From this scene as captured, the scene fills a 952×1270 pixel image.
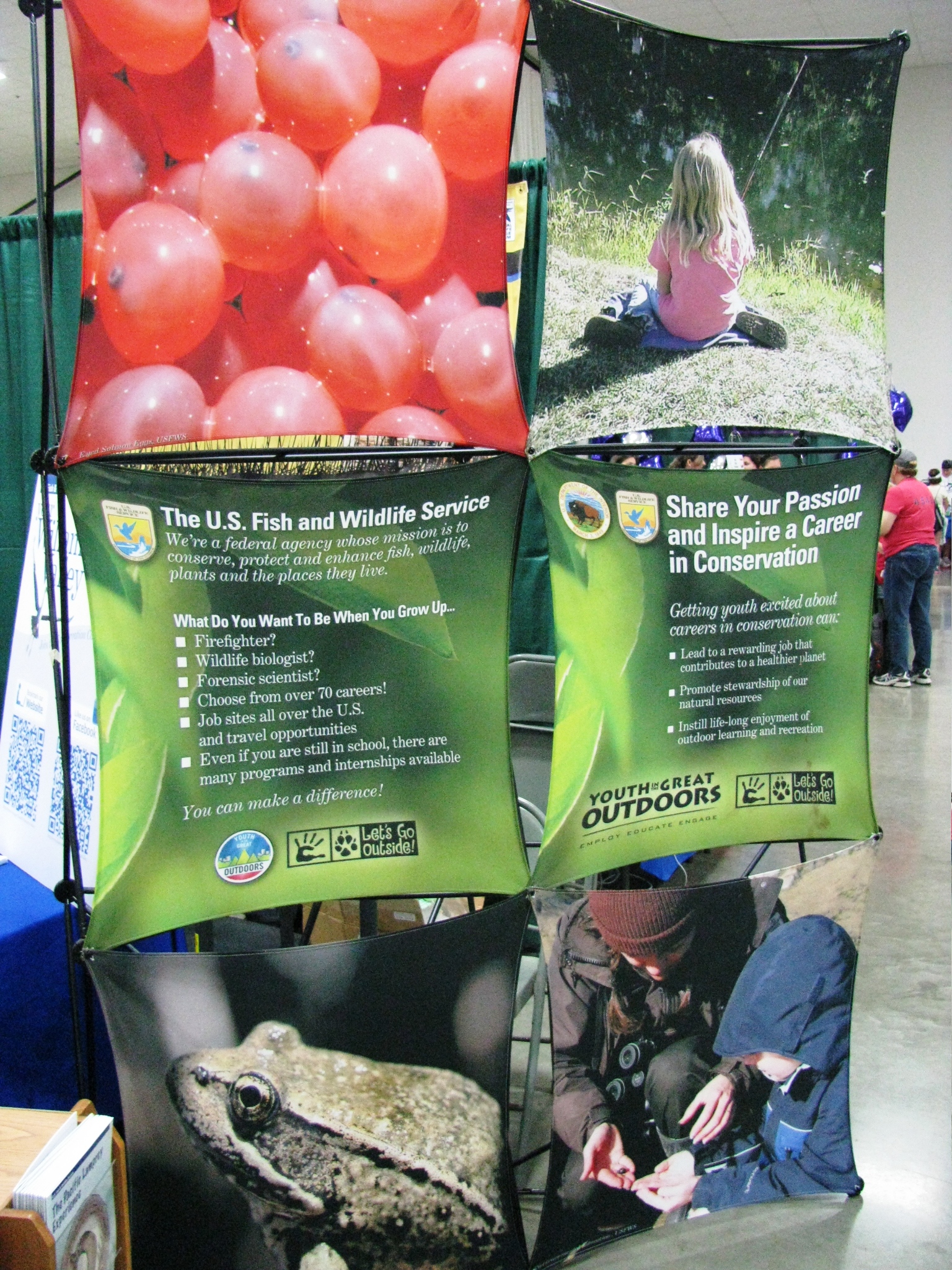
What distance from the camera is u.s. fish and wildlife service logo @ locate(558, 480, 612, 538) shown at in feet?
4.90

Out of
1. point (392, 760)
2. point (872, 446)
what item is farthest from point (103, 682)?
point (872, 446)

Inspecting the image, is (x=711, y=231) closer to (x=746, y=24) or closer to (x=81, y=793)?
(x=81, y=793)

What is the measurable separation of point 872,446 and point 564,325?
545 mm

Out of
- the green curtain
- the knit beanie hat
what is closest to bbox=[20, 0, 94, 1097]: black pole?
the knit beanie hat

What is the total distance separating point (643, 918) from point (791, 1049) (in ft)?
1.40

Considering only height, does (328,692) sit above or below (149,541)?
below

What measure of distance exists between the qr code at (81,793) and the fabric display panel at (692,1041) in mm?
866

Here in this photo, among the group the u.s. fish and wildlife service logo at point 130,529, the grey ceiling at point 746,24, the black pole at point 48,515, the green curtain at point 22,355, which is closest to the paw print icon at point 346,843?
the black pole at point 48,515

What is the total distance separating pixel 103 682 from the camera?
134 cm

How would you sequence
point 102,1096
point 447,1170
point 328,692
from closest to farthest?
point 328,692 → point 447,1170 → point 102,1096

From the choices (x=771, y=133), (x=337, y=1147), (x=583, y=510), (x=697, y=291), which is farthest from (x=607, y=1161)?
(x=771, y=133)

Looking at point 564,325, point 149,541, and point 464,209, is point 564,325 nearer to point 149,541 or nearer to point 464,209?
point 464,209

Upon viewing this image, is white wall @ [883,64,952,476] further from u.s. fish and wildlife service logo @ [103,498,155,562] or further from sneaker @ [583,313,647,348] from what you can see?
u.s. fish and wildlife service logo @ [103,498,155,562]

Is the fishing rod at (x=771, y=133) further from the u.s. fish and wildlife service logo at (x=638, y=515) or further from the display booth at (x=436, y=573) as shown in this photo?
the u.s. fish and wildlife service logo at (x=638, y=515)
